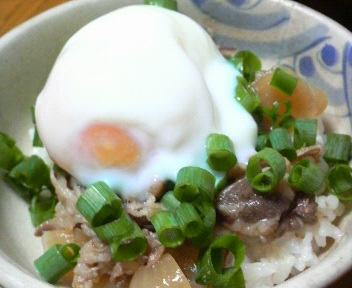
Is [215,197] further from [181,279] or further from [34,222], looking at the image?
[34,222]

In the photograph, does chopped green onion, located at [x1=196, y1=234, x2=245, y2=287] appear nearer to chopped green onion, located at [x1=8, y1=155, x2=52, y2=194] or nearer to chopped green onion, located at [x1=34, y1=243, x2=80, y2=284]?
chopped green onion, located at [x1=34, y1=243, x2=80, y2=284]

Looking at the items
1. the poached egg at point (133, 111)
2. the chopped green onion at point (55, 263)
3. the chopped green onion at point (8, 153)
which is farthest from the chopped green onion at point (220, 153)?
the chopped green onion at point (8, 153)

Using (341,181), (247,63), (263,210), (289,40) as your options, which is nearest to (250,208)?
(263,210)

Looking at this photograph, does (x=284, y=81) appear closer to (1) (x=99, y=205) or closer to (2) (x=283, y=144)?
(2) (x=283, y=144)

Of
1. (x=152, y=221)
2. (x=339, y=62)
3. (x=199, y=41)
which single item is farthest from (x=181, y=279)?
(x=339, y=62)

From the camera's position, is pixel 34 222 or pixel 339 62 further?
pixel 339 62

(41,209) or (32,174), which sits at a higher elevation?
(32,174)

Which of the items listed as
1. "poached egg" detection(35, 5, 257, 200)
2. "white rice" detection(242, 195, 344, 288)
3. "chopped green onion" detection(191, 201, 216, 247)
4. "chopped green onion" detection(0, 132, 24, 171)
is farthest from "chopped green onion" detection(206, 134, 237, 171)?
"chopped green onion" detection(0, 132, 24, 171)
